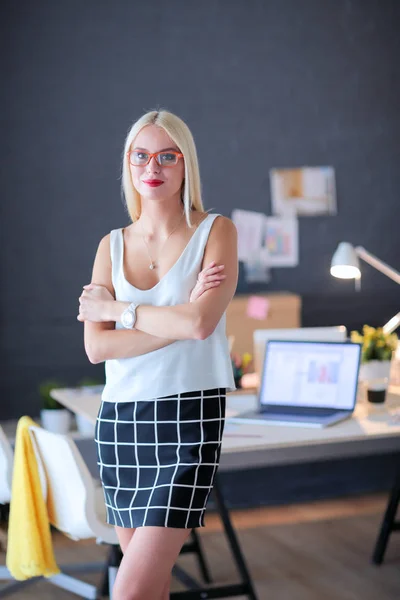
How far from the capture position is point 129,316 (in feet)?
7.31

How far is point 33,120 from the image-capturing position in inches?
190

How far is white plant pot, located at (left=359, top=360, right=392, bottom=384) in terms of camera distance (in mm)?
3736

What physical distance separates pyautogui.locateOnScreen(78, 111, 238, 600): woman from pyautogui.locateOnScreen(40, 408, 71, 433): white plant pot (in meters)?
2.18

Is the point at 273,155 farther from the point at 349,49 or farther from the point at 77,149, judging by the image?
the point at 77,149

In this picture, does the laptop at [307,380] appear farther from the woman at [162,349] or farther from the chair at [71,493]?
the woman at [162,349]

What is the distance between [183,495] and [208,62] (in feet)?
11.5

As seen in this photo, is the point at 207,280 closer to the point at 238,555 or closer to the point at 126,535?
the point at 126,535

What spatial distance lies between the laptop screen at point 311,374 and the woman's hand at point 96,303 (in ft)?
4.24

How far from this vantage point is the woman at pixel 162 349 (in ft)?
6.98

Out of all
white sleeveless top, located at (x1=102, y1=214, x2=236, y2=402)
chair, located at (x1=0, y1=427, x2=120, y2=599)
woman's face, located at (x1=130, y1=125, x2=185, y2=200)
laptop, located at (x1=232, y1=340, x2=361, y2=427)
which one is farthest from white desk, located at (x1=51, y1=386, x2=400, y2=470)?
woman's face, located at (x1=130, y1=125, x2=185, y2=200)

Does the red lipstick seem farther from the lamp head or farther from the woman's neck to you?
the lamp head

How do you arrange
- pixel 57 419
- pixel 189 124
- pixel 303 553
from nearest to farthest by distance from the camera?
1. pixel 303 553
2. pixel 57 419
3. pixel 189 124

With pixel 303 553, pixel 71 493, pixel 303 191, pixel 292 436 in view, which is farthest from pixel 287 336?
pixel 303 191

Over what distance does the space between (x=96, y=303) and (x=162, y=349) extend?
0.25 m
